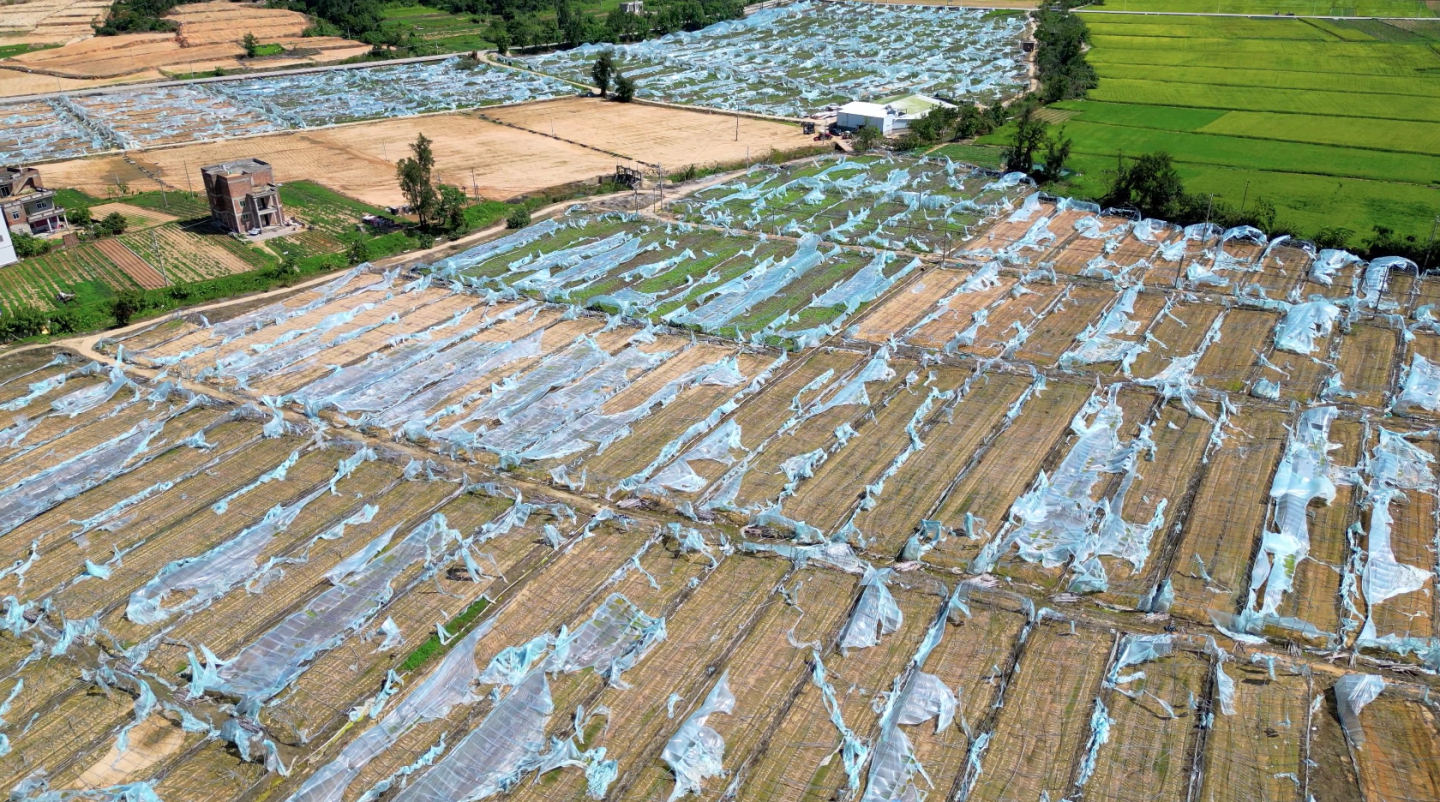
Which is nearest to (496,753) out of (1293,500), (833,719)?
(833,719)

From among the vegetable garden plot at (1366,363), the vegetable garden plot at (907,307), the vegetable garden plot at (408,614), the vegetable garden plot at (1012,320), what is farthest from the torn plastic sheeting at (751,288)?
the vegetable garden plot at (1366,363)

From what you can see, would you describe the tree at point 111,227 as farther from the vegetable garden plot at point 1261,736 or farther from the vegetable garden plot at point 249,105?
the vegetable garden plot at point 1261,736

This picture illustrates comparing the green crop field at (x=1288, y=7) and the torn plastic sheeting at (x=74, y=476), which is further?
the green crop field at (x=1288, y=7)

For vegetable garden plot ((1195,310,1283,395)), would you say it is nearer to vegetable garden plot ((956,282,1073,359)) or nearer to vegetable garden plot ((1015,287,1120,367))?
vegetable garden plot ((1015,287,1120,367))

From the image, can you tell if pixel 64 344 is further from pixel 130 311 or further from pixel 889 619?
pixel 889 619

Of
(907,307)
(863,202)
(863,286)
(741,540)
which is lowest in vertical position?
(741,540)

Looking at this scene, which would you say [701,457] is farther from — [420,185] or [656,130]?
[656,130]
